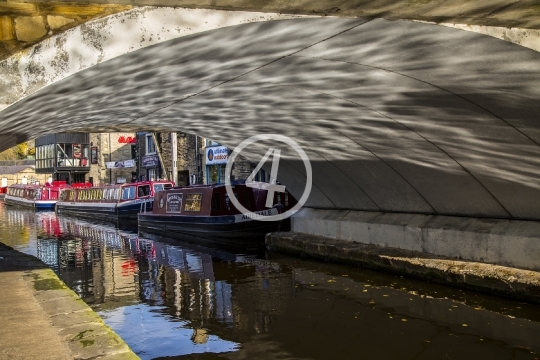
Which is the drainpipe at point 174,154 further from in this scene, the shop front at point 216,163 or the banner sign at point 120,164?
the banner sign at point 120,164

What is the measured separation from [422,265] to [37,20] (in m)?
8.18

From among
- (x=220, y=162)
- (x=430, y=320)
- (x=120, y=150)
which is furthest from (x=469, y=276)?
(x=120, y=150)

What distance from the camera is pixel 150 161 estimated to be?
38.0 m

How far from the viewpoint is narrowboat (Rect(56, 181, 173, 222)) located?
1104 inches

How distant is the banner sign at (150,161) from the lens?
37097 mm

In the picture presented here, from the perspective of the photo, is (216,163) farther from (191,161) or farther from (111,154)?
(111,154)

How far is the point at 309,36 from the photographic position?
6.07m

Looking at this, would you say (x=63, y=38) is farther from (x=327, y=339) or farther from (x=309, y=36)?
(x=327, y=339)

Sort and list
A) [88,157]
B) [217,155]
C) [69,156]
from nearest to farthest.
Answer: [217,155]
[88,157]
[69,156]

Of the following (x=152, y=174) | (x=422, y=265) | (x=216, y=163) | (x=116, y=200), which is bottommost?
(x=422, y=265)

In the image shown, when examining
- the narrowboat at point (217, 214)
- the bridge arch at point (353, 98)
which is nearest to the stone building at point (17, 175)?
the narrowboat at point (217, 214)

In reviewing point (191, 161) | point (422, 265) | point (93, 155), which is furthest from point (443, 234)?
point (93, 155)

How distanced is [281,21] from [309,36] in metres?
0.76

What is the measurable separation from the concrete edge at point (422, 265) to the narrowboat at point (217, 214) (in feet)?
10.2
